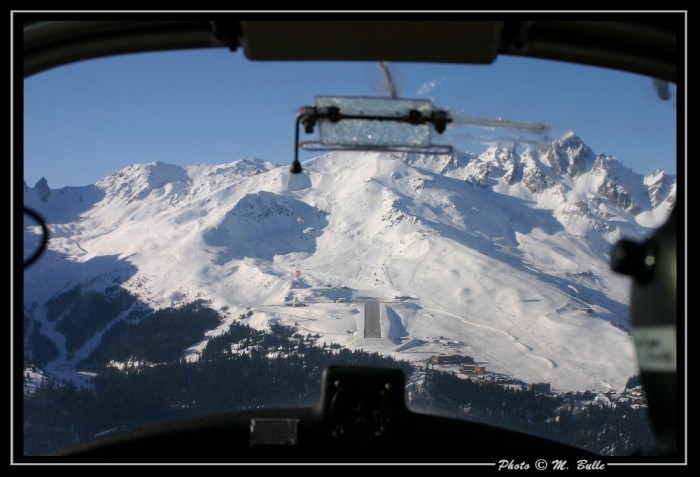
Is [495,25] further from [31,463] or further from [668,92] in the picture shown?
[31,463]

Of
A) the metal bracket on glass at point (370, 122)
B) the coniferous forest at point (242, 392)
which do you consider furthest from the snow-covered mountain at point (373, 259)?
the metal bracket on glass at point (370, 122)

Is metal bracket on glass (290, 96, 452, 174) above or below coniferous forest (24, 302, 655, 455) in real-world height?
above

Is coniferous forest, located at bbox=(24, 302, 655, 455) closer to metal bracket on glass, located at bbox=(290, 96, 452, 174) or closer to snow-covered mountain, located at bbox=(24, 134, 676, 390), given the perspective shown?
snow-covered mountain, located at bbox=(24, 134, 676, 390)

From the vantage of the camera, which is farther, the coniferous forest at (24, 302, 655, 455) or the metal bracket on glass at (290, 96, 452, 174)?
the coniferous forest at (24, 302, 655, 455)

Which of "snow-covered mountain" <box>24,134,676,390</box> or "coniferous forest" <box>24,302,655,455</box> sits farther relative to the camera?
"snow-covered mountain" <box>24,134,676,390</box>

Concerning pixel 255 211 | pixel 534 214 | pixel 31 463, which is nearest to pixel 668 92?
pixel 31 463

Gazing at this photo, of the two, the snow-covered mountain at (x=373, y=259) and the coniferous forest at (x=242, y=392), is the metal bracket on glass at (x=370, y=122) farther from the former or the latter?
the snow-covered mountain at (x=373, y=259)

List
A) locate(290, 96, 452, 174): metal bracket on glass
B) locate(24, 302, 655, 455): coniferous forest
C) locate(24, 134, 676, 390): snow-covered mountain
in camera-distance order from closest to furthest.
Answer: locate(290, 96, 452, 174): metal bracket on glass
locate(24, 302, 655, 455): coniferous forest
locate(24, 134, 676, 390): snow-covered mountain

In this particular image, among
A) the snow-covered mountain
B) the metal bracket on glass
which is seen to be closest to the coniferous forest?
the snow-covered mountain

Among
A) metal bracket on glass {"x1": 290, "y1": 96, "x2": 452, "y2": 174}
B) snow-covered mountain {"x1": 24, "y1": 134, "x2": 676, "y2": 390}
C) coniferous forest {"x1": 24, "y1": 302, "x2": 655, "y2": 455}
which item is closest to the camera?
metal bracket on glass {"x1": 290, "y1": 96, "x2": 452, "y2": 174}
